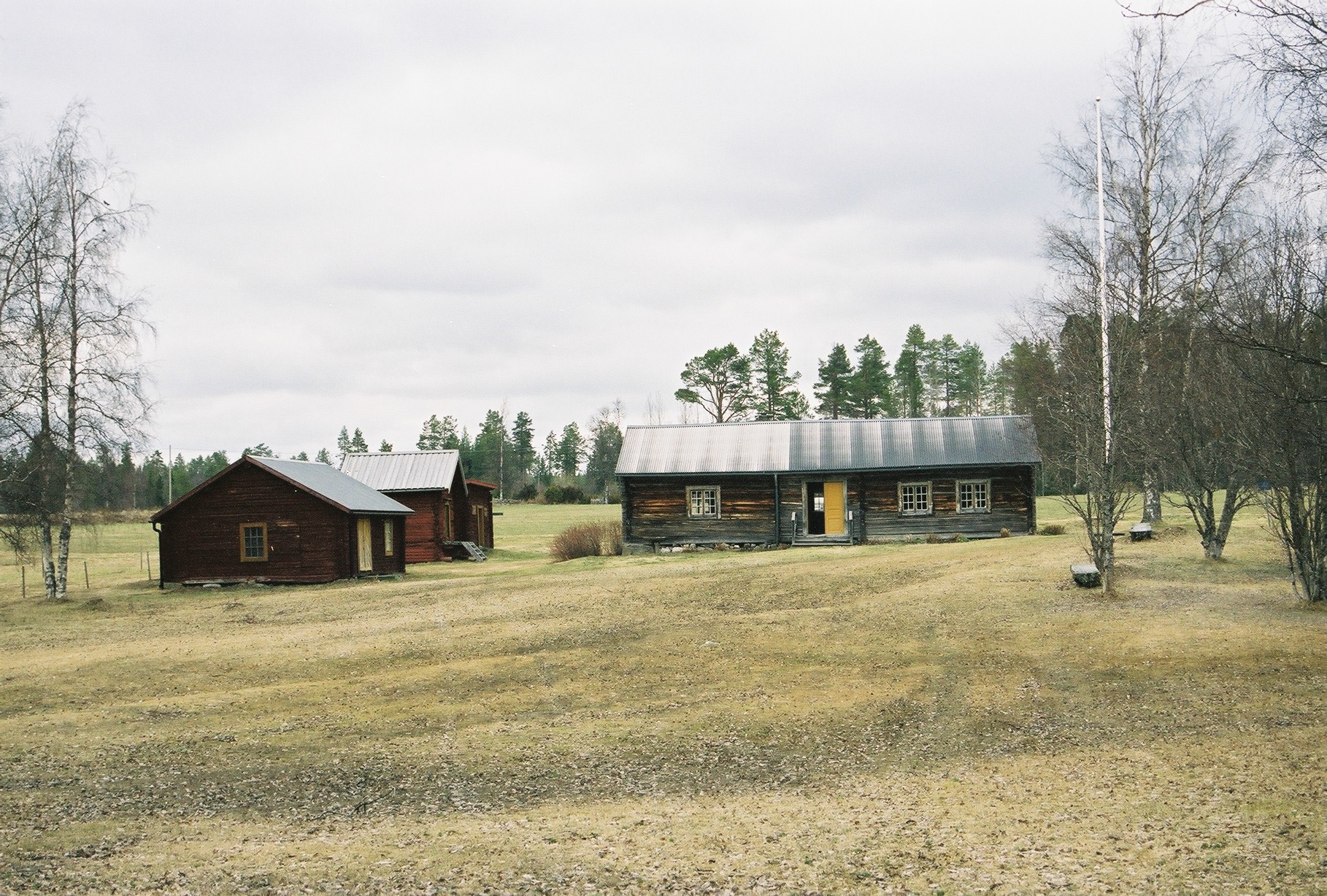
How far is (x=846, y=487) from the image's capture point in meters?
39.7

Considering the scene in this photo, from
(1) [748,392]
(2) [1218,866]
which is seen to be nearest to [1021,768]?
(2) [1218,866]

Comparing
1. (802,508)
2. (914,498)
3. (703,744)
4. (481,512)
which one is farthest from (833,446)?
(703,744)

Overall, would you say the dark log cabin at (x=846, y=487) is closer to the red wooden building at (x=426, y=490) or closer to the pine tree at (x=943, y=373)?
the red wooden building at (x=426, y=490)

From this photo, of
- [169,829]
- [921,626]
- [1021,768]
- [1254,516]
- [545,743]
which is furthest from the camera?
[1254,516]

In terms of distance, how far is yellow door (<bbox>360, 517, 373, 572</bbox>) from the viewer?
1463 inches

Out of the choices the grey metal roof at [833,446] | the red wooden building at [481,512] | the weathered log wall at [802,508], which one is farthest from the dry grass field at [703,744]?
the red wooden building at [481,512]

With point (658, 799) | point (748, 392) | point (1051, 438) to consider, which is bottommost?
point (658, 799)

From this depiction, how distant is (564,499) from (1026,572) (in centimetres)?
7245

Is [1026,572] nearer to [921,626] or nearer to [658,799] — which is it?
[921,626]

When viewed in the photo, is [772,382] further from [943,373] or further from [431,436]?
[431,436]

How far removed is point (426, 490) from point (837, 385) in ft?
143

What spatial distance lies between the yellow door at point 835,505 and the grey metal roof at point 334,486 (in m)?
16.7

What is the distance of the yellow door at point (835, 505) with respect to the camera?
39.8m

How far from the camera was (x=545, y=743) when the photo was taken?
13.3 meters
